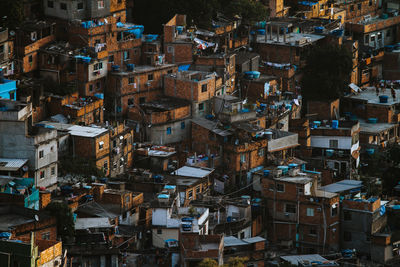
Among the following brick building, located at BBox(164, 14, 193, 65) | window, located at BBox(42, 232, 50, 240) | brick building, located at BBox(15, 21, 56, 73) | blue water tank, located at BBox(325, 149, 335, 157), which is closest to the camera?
window, located at BBox(42, 232, 50, 240)

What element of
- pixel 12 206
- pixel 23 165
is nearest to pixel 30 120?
pixel 23 165

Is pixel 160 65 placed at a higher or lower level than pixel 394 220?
higher

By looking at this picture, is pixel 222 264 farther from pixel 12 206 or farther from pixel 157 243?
pixel 12 206

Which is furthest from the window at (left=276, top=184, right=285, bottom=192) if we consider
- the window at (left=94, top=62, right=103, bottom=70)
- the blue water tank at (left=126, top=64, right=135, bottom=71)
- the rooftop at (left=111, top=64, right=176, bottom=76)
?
the window at (left=94, top=62, right=103, bottom=70)

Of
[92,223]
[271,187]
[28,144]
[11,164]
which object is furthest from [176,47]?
[92,223]

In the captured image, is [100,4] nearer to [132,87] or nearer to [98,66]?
[98,66]

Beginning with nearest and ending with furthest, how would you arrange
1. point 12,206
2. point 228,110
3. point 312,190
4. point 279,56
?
point 12,206
point 312,190
point 228,110
point 279,56

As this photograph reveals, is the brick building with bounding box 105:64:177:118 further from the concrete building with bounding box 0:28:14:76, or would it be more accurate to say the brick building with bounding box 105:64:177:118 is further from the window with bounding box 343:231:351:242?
the window with bounding box 343:231:351:242
